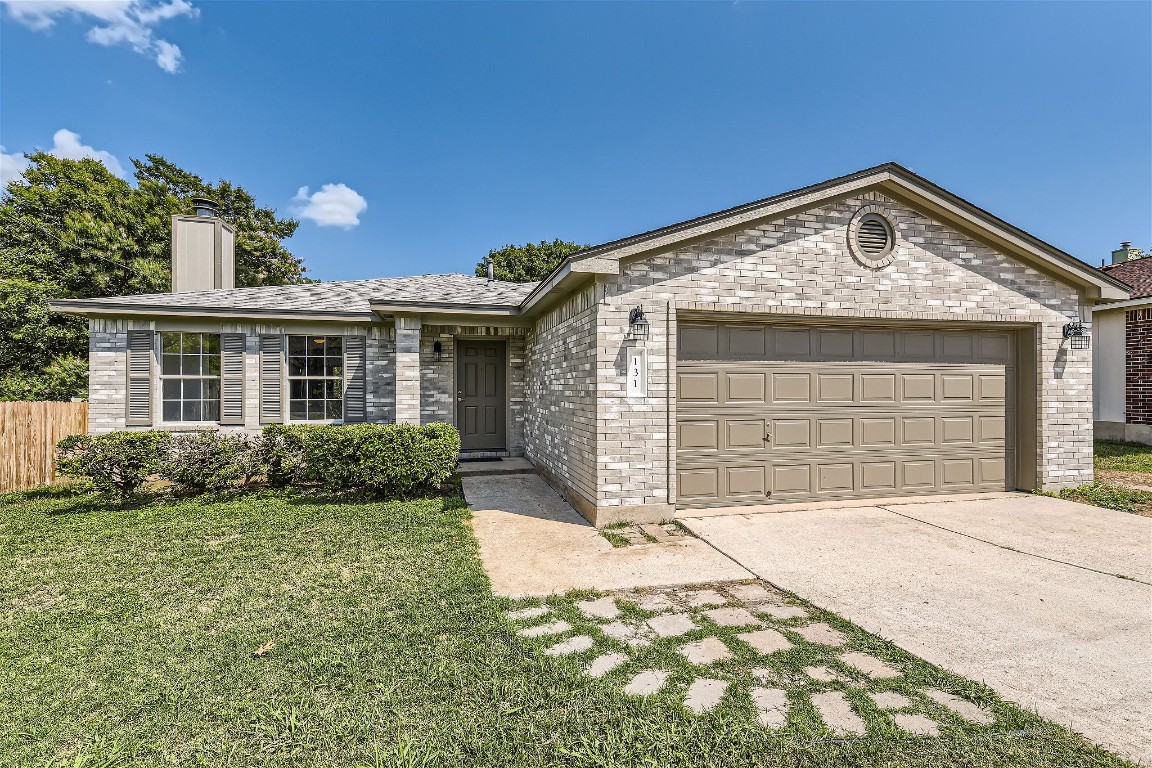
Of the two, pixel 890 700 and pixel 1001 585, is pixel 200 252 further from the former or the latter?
pixel 1001 585

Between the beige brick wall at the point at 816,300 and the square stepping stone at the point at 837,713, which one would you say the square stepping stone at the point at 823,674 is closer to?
the square stepping stone at the point at 837,713

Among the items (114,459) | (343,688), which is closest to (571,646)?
(343,688)

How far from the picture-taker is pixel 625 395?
18.2ft

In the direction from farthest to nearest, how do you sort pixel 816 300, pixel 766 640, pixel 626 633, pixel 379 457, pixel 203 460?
pixel 203 460
pixel 379 457
pixel 816 300
pixel 626 633
pixel 766 640

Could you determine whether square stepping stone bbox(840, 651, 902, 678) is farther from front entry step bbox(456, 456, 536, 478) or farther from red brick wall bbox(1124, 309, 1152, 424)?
red brick wall bbox(1124, 309, 1152, 424)

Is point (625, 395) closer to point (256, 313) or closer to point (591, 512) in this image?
point (591, 512)

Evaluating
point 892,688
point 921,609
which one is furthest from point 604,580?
point 921,609

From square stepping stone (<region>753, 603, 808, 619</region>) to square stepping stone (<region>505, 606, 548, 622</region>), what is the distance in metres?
1.52

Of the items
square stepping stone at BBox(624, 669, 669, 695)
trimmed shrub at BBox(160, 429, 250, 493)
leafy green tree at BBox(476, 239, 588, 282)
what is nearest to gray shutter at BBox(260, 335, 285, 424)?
trimmed shrub at BBox(160, 429, 250, 493)

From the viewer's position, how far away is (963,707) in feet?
7.64

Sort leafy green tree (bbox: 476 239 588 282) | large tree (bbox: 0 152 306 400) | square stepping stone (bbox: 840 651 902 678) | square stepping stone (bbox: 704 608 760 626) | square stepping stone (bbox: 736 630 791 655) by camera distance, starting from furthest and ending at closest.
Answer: leafy green tree (bbox: 476 239 588 282) < large tree (bbox: 0 152 306 400) < square stepping stone (bbox: 704 608 760 626) < square stepping stone (bbox: 736 630 791 655) < square stepping stone (bbox: 840 651 902 678)

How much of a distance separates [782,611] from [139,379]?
10383 mm

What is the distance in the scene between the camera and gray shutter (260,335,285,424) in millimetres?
8695

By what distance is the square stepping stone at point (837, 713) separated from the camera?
2.16m
